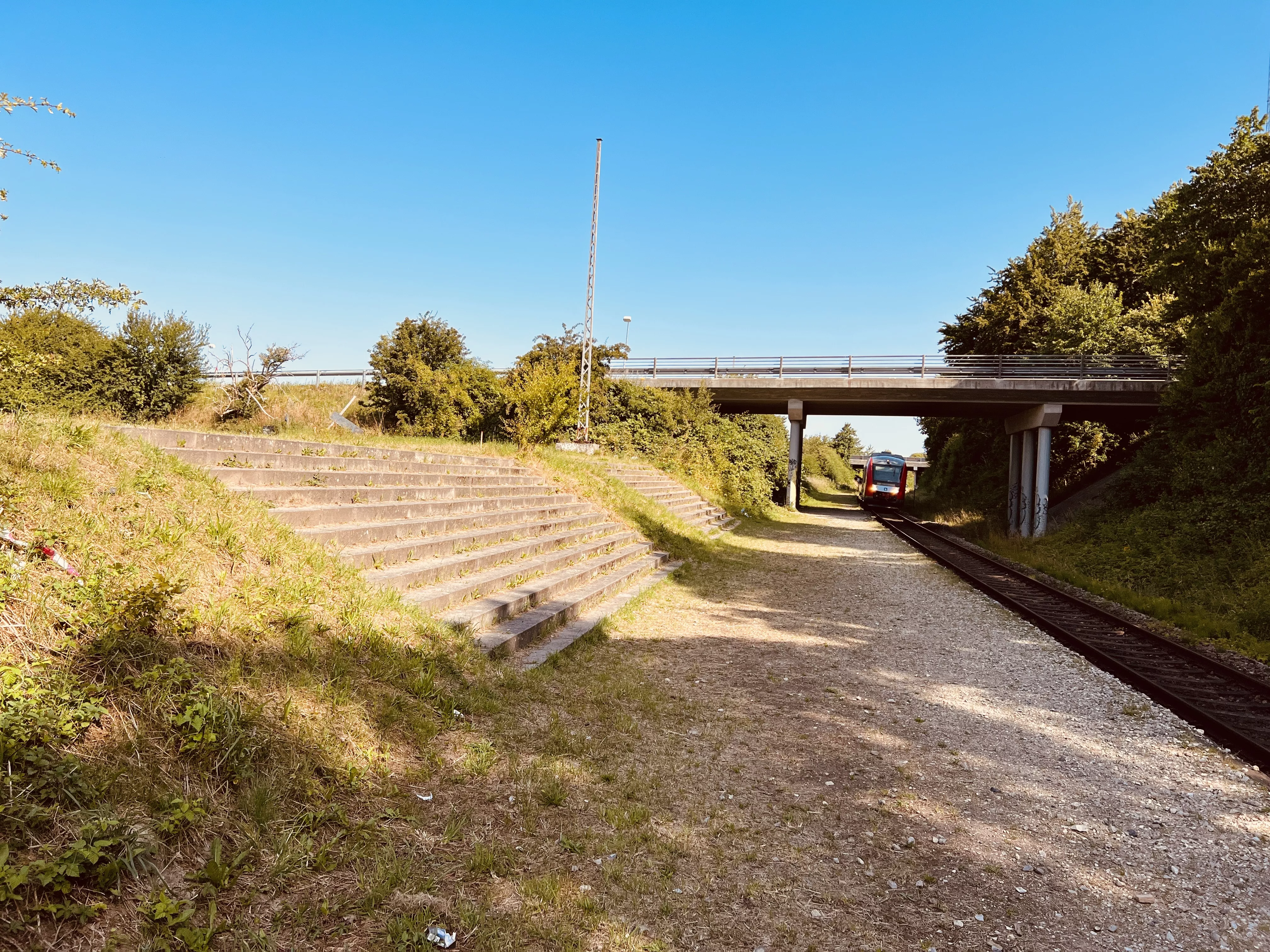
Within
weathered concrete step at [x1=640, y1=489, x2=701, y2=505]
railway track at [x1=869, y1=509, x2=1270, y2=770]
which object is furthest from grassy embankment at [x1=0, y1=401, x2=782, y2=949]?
weathered concrete step at [x1=640, y1=489, x2=701, y2=505]

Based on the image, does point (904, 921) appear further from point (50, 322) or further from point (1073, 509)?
point (1073, 509)

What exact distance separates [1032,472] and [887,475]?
8940 millimetres

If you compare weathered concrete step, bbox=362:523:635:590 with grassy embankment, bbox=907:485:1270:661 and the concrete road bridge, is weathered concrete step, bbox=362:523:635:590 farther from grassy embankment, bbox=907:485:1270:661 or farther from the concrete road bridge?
the concrete road bridge

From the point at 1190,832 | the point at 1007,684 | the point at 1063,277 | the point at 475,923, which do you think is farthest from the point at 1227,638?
the point at 1063,277

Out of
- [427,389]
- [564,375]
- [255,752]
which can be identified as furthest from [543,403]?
[255,752]

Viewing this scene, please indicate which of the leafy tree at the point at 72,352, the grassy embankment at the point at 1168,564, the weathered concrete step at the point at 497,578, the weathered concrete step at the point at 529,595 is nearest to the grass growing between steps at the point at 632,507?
the weathered concrete step at the point at 529,595

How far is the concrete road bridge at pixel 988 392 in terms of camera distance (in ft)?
79.1

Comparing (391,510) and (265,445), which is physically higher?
(265,445)

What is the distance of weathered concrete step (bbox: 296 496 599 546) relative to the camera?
5.90m

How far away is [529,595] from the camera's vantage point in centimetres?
700

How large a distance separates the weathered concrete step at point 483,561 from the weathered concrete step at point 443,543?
0.23 ft

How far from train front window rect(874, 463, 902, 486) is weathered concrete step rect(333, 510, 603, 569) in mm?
26733

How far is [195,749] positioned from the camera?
2.92m

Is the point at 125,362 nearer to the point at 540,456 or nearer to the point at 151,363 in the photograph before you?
the point at 151,363
